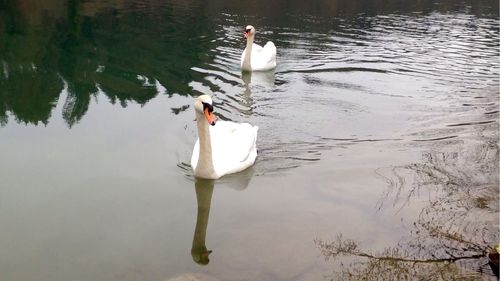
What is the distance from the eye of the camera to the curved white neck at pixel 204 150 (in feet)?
26.9

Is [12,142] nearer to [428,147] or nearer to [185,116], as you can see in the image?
[185,116]

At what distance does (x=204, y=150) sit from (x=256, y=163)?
1.13m

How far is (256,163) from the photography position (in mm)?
9078

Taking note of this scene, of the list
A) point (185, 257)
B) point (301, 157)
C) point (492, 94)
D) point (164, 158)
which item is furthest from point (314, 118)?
point (185, 257)

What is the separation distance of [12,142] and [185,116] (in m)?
3.13

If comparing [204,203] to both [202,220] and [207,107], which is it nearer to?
[202,220]

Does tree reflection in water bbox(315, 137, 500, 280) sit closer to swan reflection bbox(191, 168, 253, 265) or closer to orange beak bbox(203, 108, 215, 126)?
swan reflection bbox(191, 168, 253, 265)

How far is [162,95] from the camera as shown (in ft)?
42.1

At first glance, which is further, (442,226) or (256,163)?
(256,163)

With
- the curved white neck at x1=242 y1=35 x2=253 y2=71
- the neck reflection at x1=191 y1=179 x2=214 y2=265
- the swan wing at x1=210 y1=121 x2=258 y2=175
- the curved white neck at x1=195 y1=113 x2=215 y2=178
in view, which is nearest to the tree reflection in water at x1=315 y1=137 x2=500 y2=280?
the neck reflection at x1=191 y1=179 x2=214 y2=265

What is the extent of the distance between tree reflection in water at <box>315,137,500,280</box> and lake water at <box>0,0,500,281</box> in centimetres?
3

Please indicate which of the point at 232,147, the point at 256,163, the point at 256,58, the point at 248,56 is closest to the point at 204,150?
the point at 232,147

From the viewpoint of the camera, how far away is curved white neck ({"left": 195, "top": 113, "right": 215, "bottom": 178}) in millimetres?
8203

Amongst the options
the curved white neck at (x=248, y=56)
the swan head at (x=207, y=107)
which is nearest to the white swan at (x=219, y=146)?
the swan head at (x=207, y=107)
